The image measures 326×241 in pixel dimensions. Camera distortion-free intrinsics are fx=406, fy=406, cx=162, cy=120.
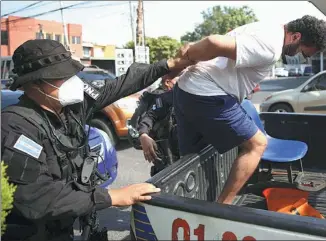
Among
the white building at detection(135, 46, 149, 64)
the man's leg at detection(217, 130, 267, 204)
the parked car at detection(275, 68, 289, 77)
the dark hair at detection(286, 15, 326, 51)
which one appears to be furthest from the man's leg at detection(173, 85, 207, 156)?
the parked car at detection(275, 68, 289, 77)

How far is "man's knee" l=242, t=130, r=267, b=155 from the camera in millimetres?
2405

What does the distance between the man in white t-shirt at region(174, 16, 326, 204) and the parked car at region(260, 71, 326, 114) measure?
745cm

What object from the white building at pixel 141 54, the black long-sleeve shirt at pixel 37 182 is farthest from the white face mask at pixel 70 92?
the white building at pixel 141 54

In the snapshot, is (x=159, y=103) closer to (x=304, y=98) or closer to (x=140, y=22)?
(x=304, y=98)

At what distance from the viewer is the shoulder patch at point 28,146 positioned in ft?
5.65

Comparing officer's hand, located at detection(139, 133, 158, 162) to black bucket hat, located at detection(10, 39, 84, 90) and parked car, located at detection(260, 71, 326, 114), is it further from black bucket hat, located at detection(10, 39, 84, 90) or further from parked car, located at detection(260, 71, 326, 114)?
parked car, located at detection(260, 71, 326, 114)

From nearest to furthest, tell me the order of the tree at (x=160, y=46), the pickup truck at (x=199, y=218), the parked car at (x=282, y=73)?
the pickup truck at (x=199, y=218), the tree at (x=160, y=46), the parked car at (x=282, y=73)

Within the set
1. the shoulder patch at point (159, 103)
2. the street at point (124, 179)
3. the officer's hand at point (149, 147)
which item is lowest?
the street at point (124, 179)

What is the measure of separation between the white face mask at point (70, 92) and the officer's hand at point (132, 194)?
1.71 feet

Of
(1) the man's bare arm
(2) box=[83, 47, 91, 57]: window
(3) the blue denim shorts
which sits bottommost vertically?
(2) box=[83, 47, 91, 57]: window

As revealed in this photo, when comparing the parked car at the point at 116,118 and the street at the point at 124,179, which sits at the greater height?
the parked car at the point at 116,118

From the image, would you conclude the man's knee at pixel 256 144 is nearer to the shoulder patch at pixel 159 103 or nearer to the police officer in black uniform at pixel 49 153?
the police officer in black uniform at pixel 49 153

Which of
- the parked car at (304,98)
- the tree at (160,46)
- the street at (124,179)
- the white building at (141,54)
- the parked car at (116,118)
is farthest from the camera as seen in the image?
the tree at (160,46)

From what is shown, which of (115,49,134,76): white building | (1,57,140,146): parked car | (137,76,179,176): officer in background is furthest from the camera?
(115,49,134,76): white building
